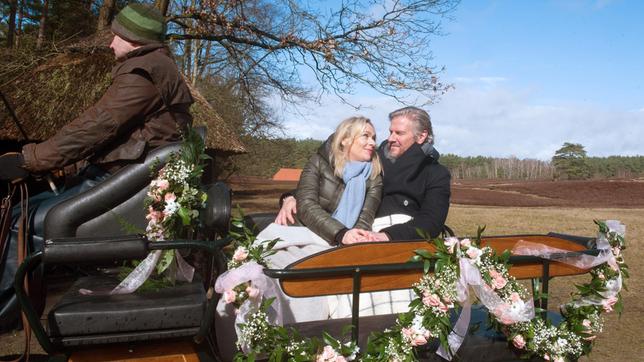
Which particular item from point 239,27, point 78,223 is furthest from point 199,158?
point 239,27

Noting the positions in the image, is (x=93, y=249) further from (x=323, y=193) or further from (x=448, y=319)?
(x=323, y=193)

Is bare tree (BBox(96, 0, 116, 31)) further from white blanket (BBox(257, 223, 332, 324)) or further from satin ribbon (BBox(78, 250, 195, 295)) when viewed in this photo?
satin ribbon (BBox(78, 250, 195, 295))

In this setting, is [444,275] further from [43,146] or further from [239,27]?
[239,27]

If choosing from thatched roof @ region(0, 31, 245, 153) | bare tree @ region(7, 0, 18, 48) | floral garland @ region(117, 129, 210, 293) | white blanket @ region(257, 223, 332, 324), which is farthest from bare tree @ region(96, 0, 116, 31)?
floral garland @ region(117, 129, 210, 293)

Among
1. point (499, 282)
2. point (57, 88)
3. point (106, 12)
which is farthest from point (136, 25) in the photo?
point (106, 12)

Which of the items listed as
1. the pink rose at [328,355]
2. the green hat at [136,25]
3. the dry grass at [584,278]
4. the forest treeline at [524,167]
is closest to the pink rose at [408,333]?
the pink rose at [328,355]

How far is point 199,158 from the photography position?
8.47 feet

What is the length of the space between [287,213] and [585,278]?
22.1 ft

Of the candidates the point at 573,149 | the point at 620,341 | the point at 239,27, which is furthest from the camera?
the point at 573,149

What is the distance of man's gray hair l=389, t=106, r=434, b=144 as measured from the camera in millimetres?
3994

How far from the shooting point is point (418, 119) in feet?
13.1

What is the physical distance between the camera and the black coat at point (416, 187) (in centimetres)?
371

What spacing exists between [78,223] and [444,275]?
1.62 metres

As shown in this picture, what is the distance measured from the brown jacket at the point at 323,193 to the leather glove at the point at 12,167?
1631 mm
